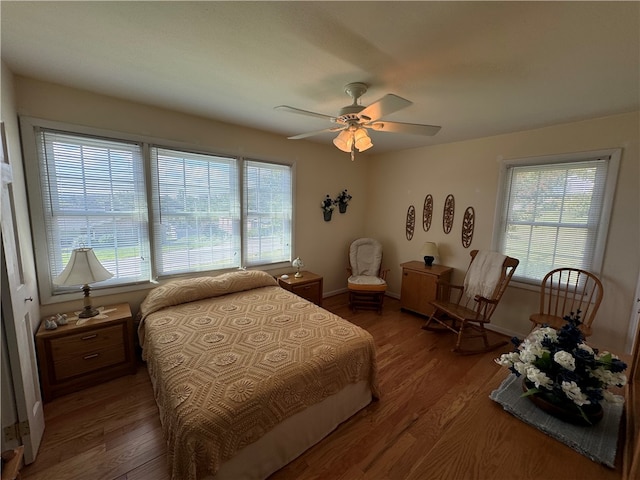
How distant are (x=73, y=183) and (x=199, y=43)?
5.65 feet

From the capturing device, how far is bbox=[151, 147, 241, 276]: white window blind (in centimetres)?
268

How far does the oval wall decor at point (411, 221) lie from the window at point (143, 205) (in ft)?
6.45

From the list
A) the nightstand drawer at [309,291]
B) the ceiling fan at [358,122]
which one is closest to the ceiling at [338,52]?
the ceiling fan at [358,122]

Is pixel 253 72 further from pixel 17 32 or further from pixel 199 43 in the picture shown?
pixel 17 32

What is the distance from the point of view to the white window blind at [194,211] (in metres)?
2.68

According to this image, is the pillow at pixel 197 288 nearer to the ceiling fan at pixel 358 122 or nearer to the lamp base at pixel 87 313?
the lamp base at pixel 87 313

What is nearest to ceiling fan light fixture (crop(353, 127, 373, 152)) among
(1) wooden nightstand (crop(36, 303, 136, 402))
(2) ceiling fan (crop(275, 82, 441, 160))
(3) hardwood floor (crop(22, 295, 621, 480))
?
(2) ceiling fan (crop(275, 82, 441, 160))

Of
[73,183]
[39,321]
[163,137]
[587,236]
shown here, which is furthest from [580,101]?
[39,321]

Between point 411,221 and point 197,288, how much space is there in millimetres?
3171

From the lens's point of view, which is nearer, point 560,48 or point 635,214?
point 560,48

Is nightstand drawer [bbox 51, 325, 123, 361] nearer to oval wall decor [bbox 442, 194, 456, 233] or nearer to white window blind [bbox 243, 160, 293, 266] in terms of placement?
white window blind [bbox 243, 160, 293, 266]

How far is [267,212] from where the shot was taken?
3.48 m

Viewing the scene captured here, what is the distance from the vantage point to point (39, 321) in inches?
82.2

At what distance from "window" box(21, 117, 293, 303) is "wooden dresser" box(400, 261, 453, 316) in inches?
76.7
